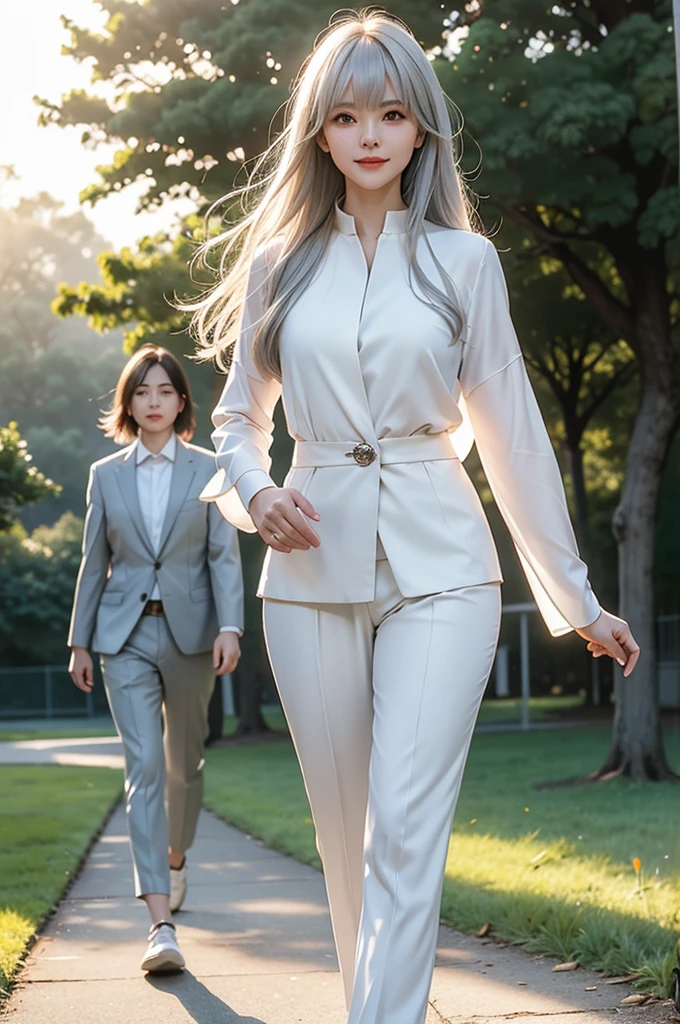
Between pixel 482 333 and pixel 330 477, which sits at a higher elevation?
pixel 482 333

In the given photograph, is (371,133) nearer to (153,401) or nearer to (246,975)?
(153,401)

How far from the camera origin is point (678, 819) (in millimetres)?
10758

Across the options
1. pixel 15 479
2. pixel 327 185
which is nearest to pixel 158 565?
pixel 327 185

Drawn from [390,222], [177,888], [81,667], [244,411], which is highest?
[390,222]

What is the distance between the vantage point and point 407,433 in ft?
9.75

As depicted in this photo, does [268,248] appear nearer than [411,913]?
No

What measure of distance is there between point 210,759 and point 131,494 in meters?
16.6

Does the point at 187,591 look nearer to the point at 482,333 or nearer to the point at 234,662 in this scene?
the point at 234,662

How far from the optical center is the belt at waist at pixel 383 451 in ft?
9.69

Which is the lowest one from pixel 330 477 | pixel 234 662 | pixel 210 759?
pixel 210 759

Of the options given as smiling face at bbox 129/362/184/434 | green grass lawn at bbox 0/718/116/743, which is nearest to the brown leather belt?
smiling face at bbox 129/362/184/434

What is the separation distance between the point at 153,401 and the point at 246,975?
2.17 metres

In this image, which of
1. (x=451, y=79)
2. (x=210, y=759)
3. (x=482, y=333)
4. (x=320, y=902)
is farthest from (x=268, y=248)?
(x=210, y=759)

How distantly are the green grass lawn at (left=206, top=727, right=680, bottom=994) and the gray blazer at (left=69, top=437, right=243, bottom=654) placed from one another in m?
1.62
